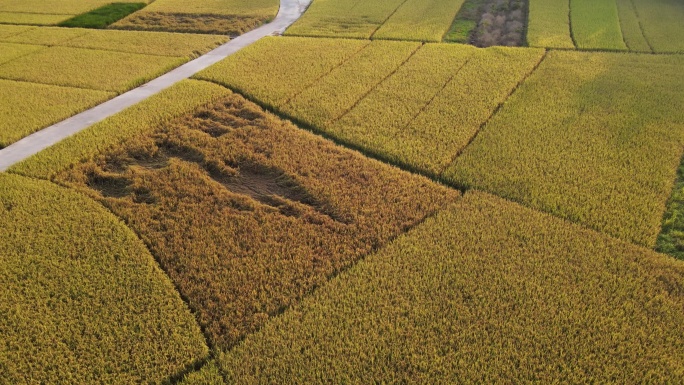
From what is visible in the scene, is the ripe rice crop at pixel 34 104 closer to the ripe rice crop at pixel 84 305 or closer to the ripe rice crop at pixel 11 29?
the ripe rice crop at pixel 84 305

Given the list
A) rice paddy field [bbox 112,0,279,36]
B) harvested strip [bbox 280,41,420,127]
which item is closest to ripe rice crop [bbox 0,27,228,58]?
rice paddy field [bbox 112,0,279,36]

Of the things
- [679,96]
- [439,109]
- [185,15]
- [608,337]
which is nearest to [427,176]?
[439,109]

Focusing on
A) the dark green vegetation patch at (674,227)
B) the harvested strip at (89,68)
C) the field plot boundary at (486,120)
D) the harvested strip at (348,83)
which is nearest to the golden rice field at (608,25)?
the field plot boundary at (486,120)

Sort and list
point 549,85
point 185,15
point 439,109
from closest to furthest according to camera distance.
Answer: point 439,109 → point 549,85 → point 185,15

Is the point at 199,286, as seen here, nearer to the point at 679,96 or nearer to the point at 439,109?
the point at 439,109

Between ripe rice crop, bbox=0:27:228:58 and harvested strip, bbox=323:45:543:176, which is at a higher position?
ripe rice crop, bbox=0:27:228:58

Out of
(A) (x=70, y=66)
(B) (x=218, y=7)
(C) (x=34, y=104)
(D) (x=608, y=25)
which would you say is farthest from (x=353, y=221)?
(B) (x=218, y=7)

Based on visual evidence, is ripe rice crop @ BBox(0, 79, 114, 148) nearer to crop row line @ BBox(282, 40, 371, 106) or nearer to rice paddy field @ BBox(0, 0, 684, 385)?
rice paddy field @ BBox(0, 0, 684, 385)

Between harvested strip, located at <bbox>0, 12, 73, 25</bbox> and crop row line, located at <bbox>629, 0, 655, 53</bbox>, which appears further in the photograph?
harvested strip, located at <bbox>0, 12, 73, 25</bbox>
